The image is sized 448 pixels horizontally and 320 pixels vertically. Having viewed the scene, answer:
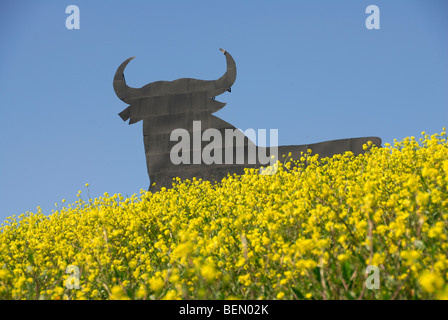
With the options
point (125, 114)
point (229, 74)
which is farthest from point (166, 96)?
point (229, 74)

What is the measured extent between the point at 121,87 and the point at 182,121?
2.47 m

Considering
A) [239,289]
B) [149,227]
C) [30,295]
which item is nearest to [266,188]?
[149,227]

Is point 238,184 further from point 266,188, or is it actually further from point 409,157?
point 409,157

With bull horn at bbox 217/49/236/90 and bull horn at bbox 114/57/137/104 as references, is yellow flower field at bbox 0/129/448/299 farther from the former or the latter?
bull horn at bbox 114/57/137/104

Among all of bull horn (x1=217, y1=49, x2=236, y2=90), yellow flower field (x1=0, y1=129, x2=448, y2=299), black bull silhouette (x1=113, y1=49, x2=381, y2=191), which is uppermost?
bull horn (x1=217, y1=49, x2=236, y2=90)

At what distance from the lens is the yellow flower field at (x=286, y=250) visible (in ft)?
8.74

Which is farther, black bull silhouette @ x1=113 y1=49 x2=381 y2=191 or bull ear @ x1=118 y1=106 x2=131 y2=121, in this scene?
bull ear @ x1=118 y1=106 x2=131 y2=121

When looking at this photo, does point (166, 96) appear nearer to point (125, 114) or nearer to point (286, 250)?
point (125, 114)

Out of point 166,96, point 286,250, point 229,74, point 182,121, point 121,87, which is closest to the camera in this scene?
point 286,250

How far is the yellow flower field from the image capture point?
8.74 ft

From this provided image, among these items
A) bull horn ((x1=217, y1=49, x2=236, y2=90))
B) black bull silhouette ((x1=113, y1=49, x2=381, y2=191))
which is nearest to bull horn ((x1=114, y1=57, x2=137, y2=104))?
black bull silhouette ((x1=113, y1=49, x2=381, y2=191))

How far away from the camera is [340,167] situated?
793 centimetres

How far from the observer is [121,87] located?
13.4 m

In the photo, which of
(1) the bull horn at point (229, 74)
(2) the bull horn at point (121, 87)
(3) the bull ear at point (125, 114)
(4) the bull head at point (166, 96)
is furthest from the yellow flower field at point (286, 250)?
(2) the bull horn at point (121, 87)
